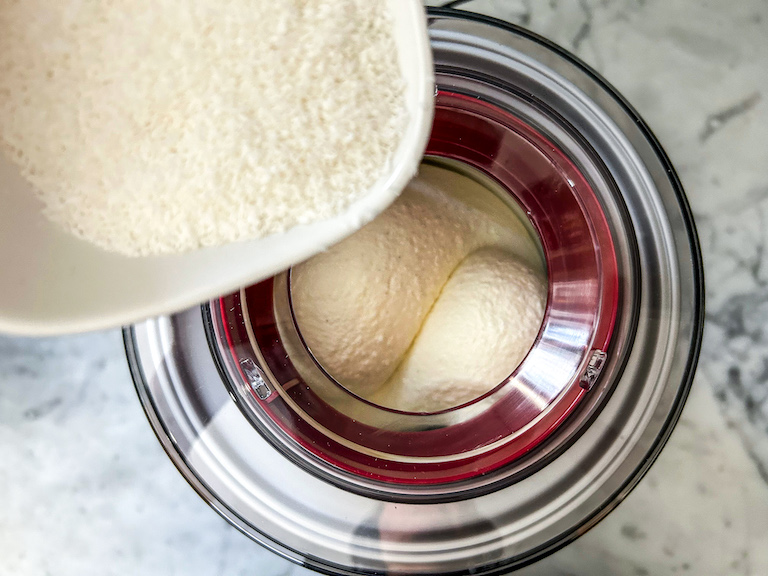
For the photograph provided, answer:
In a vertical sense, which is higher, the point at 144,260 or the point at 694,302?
the point at 694,302

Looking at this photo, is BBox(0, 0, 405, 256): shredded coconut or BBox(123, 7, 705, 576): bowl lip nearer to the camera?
BBox(0, 0, 405, 256): shredded coconut

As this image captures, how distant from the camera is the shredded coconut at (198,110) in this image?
12.3 inches

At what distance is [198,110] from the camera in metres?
0.31

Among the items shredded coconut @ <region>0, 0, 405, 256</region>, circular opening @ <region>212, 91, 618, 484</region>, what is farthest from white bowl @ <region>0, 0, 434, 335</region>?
circular opening @ <region>212, 91, 618, 484</region>

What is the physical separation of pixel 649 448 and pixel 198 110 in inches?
16.4

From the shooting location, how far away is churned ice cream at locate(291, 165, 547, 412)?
45cm

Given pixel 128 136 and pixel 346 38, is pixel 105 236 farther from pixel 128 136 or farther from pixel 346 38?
pixel 346 38

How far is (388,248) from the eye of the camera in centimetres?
45

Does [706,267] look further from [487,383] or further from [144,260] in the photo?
[144,260]

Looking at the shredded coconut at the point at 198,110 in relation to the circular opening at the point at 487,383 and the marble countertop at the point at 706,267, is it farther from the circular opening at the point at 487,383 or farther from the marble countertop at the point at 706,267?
the marble countertop at the point at 706,267

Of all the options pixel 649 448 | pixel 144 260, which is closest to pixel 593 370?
pixel 649 448

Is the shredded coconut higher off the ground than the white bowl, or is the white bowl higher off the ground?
the shredded coconut

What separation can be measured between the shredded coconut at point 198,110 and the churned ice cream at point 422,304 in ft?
0.44

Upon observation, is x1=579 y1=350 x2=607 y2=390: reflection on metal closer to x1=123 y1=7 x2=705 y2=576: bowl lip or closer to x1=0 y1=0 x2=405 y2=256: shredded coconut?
x1=123 y1=7 x2=705 y2=576: bowl lip
